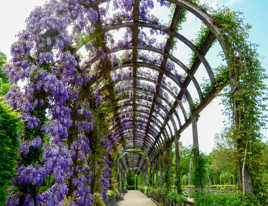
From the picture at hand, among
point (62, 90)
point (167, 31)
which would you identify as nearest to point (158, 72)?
point (167, 31)

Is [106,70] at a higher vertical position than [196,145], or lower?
higher

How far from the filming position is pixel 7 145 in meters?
3.00

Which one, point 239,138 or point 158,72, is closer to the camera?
point 239,138

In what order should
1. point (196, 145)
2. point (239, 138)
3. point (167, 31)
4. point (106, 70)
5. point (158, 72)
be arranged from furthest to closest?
point (158, 72), point (106, 70), point (196, 145), point (167, 31), point (239, 138)

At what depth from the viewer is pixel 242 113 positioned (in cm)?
424

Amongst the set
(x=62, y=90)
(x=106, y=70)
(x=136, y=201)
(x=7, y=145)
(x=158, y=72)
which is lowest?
(x=136, y=201)

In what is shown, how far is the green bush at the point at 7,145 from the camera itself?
287 cm

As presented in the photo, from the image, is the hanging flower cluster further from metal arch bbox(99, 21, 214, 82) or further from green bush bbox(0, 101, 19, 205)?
green bush bbox(0, 101, 19, 205)

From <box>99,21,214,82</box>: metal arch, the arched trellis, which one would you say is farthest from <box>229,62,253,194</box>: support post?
<box>99,21,214,82</box>: metal arch

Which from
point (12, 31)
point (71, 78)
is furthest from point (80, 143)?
point (12, 31)

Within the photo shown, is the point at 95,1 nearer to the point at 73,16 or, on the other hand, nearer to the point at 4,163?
the point at 73,16

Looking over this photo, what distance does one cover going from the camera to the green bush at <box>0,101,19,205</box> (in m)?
2.87

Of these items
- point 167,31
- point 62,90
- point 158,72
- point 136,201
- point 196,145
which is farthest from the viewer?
point 136,201

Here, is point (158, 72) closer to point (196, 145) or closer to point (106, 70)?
point (106, 70)
